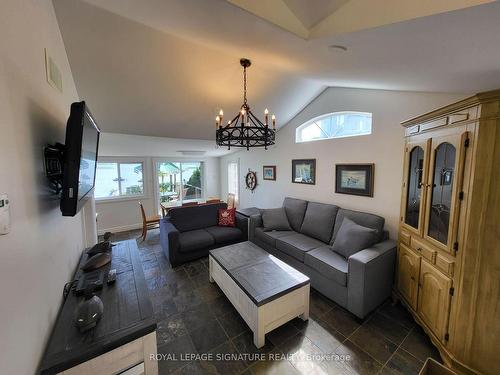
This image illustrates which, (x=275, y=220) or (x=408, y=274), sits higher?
(x=275, y=220)

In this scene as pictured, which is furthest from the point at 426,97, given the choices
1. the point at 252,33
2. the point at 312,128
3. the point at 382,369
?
the point at 382,369

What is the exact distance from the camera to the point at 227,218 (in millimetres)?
3943

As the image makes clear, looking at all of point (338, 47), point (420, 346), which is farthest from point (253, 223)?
point (338, 47)

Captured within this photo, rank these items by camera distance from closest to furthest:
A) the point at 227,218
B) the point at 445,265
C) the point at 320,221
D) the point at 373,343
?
1. the point at 445,265
2. the point at 373,343
3. the point at 320,221
4. the point at 227,218

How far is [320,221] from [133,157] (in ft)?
15.9

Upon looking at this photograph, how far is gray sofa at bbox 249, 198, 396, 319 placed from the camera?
2.04m

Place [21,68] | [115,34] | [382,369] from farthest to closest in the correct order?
1. [115,34]
2. [382,369]
3. [21,68]

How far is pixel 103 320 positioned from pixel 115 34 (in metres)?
2.30

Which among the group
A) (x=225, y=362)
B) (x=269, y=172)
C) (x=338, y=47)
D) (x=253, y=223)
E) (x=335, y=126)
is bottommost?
(x=225, y=362)

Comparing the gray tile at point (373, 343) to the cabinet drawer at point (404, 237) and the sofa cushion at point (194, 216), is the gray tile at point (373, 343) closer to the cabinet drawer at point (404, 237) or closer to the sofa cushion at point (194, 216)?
the cabinet drawer at point (404, 237)

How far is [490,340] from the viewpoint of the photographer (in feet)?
4.45

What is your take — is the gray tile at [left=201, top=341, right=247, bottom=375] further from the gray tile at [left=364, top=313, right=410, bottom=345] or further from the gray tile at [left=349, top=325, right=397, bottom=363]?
the gray tile at [left=364, top=313, right=410, bottom=345]

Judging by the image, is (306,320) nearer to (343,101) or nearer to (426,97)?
(426,97)

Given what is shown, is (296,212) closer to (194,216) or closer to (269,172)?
(269,172)
